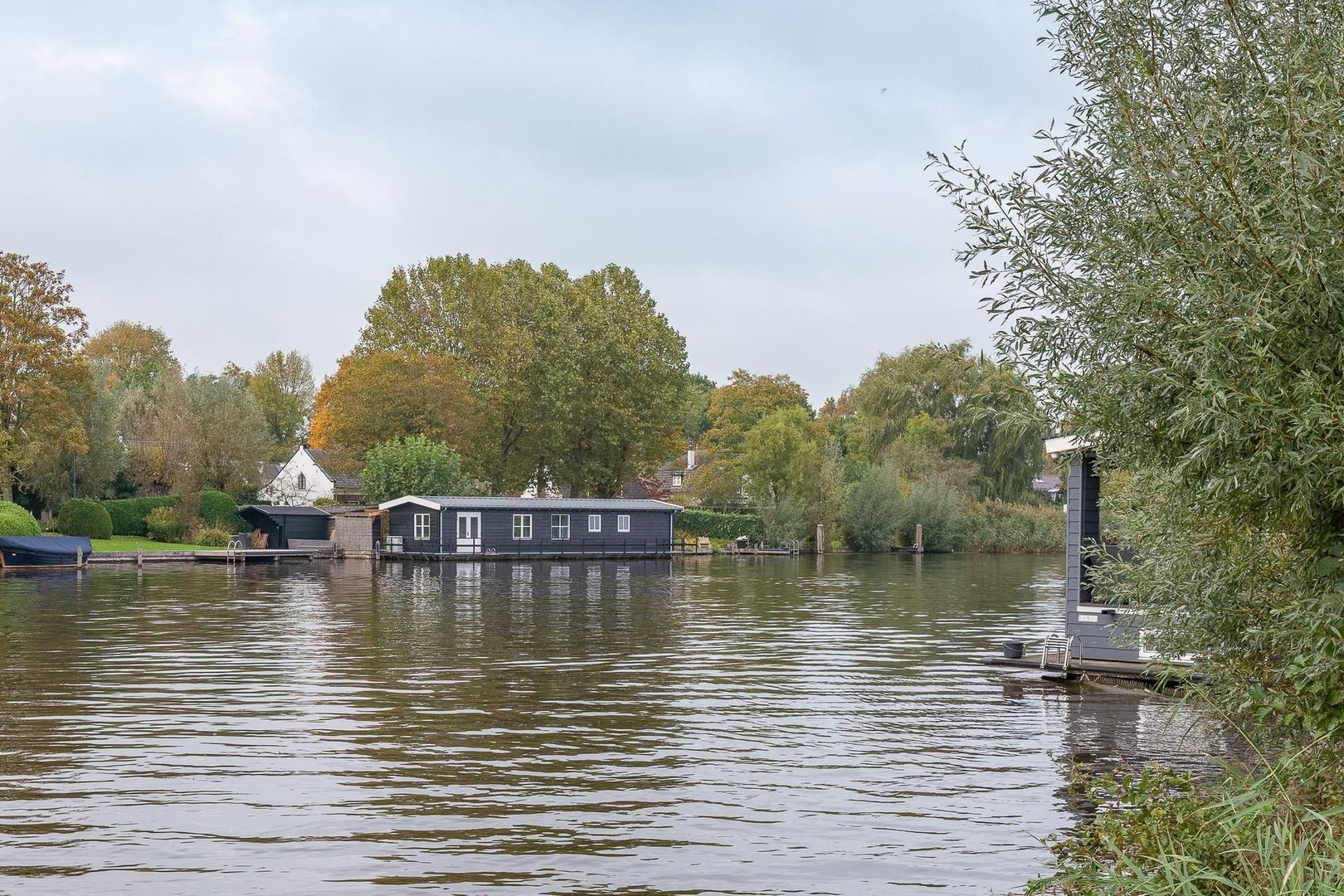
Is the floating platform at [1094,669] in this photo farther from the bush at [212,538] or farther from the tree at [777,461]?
the tree at [777,461]

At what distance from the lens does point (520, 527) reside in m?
70.2

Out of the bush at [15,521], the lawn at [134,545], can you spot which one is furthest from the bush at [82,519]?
the bush at [15,521]

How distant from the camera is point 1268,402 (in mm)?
7879

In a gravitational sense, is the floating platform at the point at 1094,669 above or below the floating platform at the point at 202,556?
below

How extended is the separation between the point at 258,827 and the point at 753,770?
582 centimetres

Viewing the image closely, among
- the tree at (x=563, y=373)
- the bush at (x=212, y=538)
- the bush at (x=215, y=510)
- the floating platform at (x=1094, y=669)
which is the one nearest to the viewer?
the floating platform at (x=1094, y=669)

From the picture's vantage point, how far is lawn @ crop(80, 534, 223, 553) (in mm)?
63594

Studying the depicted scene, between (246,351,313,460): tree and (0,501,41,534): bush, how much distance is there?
48.1m

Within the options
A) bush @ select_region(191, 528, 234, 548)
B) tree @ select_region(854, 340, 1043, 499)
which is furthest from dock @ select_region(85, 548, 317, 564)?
tree @ select_region(854, 340, 1043, 499)

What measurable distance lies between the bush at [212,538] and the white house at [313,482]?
11.9 m

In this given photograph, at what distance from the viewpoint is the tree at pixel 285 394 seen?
4377 inches

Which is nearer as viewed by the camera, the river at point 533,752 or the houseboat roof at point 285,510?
the river at point 533,752

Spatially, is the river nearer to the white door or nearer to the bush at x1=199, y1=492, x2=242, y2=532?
the white door

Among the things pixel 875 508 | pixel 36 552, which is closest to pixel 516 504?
pixel 36 552
